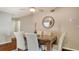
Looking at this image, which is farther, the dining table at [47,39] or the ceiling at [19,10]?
the dining table at [47,39]

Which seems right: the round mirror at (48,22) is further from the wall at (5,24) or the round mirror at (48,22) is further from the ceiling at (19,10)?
the wall at (5,24)

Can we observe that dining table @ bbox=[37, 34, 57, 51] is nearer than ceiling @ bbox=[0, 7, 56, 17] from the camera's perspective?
No

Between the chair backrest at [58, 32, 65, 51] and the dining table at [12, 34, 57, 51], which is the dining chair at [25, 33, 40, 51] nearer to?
the dining table at [12, 34, 57, 51]

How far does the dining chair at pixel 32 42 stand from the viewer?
1066 mm

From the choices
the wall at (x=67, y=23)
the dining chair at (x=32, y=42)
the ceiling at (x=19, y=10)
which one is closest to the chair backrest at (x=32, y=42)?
the dining chair at (x=32, y=42)

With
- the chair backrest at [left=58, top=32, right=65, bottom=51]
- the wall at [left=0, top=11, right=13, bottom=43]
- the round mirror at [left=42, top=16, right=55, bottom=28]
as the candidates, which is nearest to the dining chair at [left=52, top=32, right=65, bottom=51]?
the chair backrest at [left=58, top=32, right=65, bottom=51]

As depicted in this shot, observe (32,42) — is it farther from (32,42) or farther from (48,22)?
(48,22)

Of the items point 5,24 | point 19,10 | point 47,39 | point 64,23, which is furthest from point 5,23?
point 64,23

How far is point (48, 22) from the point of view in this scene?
112 centimetres

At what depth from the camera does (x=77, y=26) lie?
1037mm

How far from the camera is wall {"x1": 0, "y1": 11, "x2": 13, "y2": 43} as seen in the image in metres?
1.02

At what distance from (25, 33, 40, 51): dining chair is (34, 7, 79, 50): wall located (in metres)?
0.12
